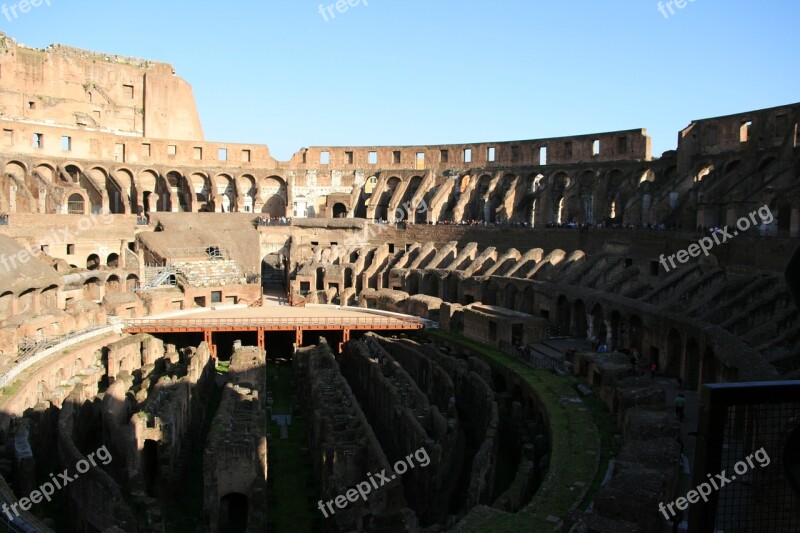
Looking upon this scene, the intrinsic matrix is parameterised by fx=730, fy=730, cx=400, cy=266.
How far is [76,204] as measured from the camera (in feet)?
143

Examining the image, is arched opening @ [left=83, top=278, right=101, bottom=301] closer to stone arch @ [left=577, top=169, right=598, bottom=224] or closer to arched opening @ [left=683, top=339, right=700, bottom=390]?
stone arch @ [left=577, top=169, right=598, bottom=224]

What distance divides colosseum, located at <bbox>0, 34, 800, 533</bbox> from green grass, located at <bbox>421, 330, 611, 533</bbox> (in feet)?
0.31

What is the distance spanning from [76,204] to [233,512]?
3225cm

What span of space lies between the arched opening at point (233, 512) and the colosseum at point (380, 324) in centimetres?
7

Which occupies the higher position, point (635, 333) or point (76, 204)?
point (76, 204)

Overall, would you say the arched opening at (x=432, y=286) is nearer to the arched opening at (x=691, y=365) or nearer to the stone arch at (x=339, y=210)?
the stone arch at (x=339, y=210)

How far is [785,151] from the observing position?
30250 mm

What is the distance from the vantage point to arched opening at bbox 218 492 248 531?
16.3 meters

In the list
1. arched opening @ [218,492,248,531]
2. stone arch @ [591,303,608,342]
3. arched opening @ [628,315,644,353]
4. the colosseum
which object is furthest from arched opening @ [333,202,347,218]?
arched opening @ [218,492,248,531]

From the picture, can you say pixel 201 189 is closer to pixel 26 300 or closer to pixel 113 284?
pixel 113 284

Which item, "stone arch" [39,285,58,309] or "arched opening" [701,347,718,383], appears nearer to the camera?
"arched opening" [701,347,718,383]

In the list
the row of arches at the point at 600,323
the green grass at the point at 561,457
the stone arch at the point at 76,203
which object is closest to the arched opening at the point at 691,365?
the row of arches at the point at 600,323

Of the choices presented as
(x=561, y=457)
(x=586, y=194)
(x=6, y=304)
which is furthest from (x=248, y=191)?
(x=561, y=457)

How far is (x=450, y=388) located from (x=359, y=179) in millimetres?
30019
